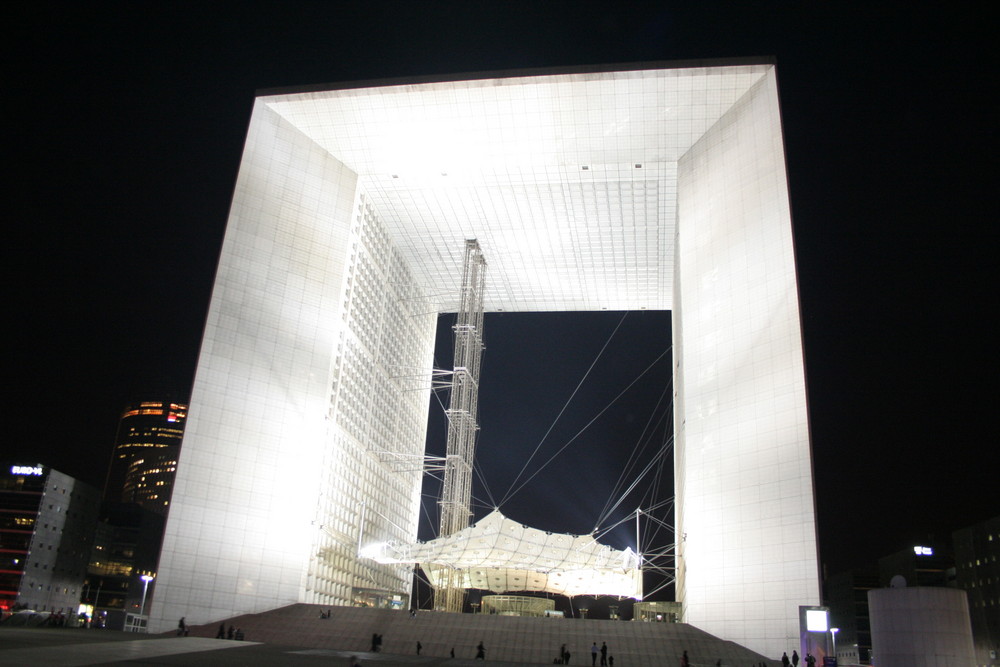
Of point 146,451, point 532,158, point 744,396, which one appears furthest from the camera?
point 146,451

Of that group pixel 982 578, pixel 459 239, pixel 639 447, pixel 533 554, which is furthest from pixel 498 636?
pixel 982 578

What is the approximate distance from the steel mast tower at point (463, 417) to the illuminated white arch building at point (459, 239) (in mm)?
2756

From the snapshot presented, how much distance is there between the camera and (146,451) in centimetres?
13438

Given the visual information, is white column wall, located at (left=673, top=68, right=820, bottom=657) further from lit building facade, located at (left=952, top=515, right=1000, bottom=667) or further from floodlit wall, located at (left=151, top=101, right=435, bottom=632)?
lit building facade, located at (left=952, top=515, right=1000, bottom=667)

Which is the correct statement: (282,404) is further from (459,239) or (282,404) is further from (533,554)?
(459,239)

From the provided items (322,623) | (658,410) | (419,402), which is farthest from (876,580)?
(322,623)

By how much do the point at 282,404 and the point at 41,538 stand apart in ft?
191

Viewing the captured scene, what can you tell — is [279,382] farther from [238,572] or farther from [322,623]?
[322,623]

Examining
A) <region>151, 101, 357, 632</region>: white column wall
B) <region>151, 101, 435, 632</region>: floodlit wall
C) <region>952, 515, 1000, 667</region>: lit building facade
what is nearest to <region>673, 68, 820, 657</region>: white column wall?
<region>151, 101, 435, 632</region>: floodlit wall

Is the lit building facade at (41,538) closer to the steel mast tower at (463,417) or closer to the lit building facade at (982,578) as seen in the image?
the steel mast tower at (463,417)

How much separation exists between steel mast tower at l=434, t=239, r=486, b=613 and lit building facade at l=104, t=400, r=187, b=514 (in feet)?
330

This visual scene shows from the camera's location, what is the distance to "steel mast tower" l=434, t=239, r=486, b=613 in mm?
37375

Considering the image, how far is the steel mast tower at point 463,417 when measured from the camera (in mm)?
37375

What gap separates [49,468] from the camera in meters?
75.9
